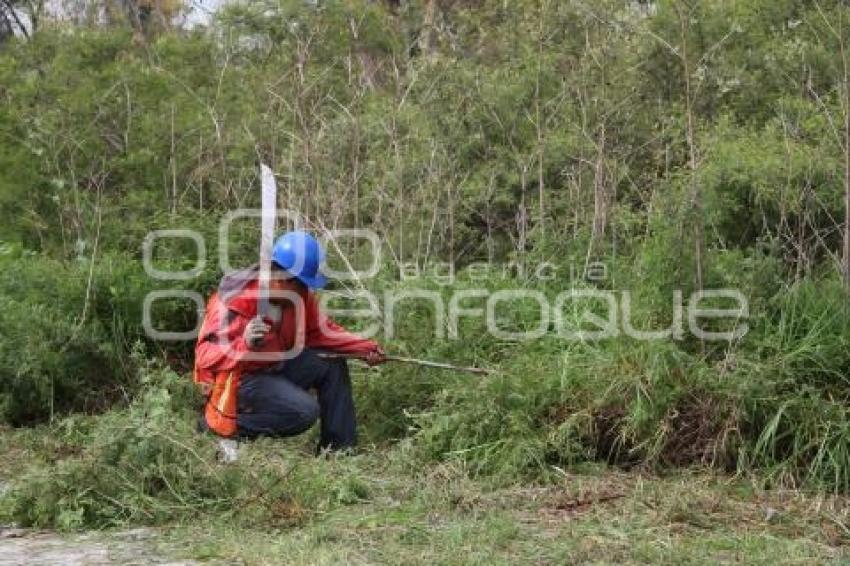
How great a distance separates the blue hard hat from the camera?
6738mm

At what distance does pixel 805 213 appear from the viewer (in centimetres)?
675

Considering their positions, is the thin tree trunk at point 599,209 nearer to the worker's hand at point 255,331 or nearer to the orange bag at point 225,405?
the worker's hand at point 255,331

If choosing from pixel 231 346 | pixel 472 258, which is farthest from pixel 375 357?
pixel 472 258

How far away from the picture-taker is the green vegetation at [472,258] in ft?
17.5

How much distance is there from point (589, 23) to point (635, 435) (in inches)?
163

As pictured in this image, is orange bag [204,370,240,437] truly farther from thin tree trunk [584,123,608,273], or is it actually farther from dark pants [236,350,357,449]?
thin tree trunk [584,123,608,273]

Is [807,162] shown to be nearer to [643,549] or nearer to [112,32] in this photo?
[643,549]

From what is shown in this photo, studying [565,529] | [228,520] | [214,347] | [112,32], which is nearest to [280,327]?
[214,347]

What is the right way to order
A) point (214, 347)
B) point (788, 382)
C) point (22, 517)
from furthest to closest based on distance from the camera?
point (214, 347), point (788, 382), point (22, 517)

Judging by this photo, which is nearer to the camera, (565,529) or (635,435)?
(565,529)

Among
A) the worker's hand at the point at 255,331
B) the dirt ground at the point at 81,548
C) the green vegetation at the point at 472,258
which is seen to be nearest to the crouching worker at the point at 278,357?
the worker's hand at the point at 255,331

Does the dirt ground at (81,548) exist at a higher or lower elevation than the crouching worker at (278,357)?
lower

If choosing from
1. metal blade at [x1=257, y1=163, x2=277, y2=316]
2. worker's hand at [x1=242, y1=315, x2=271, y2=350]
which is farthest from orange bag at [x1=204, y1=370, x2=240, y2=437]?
metal blade at [x1=257, y1=163, x2=277, y2=316]

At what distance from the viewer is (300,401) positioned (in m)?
6.69
